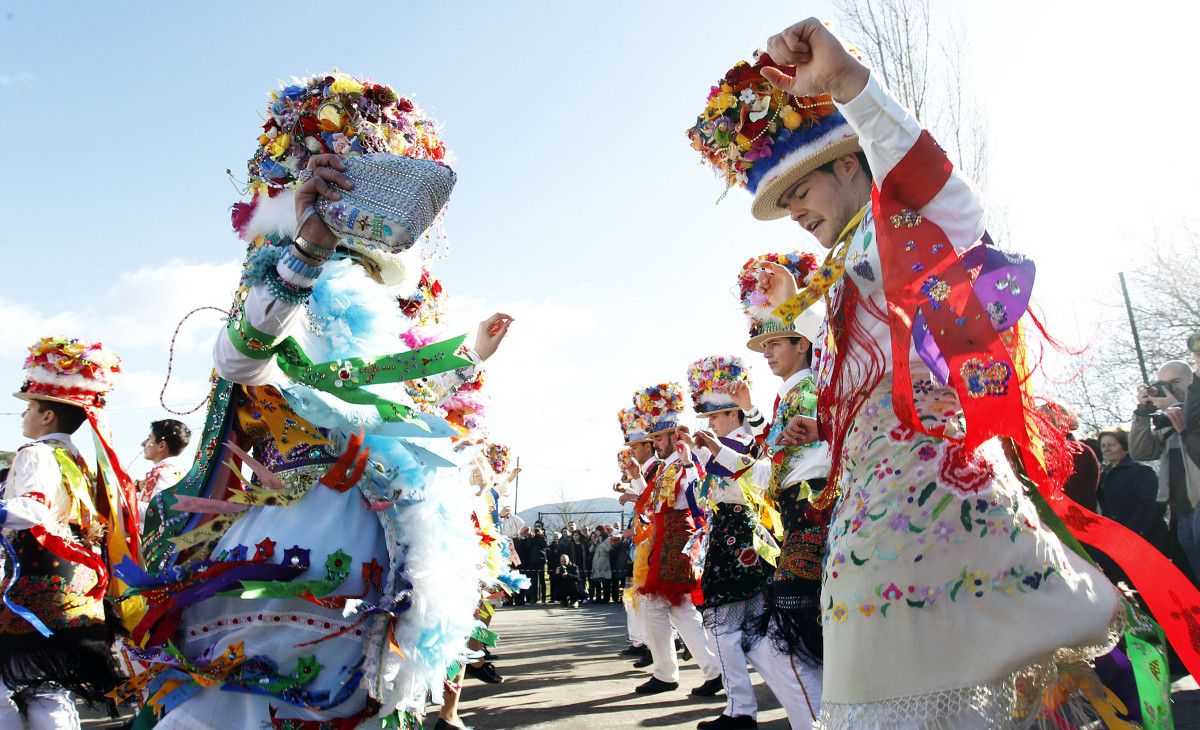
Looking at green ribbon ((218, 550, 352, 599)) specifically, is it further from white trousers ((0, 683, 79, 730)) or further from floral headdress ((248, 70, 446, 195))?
white trousers ((0, 683, 79, 730))

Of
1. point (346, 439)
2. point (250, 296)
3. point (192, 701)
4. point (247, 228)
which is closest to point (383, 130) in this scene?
point (247, 228)

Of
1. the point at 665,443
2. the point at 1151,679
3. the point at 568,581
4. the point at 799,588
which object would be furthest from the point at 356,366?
the point at 568,581

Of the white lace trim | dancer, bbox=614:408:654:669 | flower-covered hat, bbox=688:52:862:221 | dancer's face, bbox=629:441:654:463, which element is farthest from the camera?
dancer's face, bbox=629:441:654:463

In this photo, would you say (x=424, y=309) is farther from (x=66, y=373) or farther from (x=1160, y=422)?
(x=1160, y=422)

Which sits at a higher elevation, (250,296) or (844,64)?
(844,64)

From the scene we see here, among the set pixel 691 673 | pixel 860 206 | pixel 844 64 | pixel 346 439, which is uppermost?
pixel 844 64

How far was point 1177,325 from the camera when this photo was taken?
815 inches

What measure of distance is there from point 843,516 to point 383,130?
1.72 m

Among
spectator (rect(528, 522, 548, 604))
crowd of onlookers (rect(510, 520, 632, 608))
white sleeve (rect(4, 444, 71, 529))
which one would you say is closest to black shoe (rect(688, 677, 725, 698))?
white sleeve (rect(4, 444, 71, 529))

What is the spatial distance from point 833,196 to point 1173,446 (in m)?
5.58

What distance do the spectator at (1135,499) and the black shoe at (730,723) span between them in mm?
3190

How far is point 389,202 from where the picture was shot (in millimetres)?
2055

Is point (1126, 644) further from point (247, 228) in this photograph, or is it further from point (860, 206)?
point (247, 228)

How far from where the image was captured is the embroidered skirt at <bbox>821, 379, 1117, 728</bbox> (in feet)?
5.63
